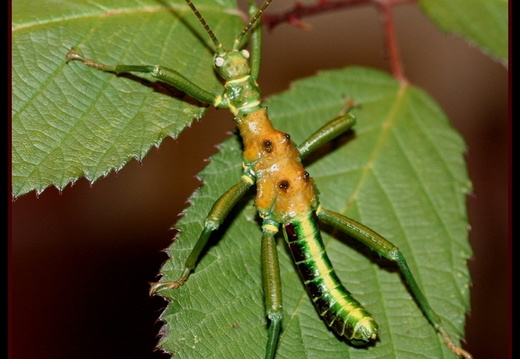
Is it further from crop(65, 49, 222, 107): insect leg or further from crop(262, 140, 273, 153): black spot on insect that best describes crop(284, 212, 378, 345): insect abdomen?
crop(65, 49, 222, 107): insect leg

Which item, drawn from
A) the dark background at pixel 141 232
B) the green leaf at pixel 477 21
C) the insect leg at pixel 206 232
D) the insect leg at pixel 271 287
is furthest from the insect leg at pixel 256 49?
the dark background at pixel 141 232

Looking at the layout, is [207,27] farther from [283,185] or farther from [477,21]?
[477,21]

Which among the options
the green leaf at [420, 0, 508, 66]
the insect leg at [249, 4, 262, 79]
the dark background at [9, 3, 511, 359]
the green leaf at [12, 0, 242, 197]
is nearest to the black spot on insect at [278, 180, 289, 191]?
the green leaf at [12, 0, 242, 197]

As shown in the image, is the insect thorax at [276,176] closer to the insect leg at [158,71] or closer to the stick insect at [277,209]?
the stick insect at [277,209]

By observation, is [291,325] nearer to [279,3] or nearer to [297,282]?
[297,282]

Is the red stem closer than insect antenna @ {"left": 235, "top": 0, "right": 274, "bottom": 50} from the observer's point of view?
No

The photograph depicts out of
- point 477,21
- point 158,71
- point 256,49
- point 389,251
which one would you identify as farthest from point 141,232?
point 477,21
